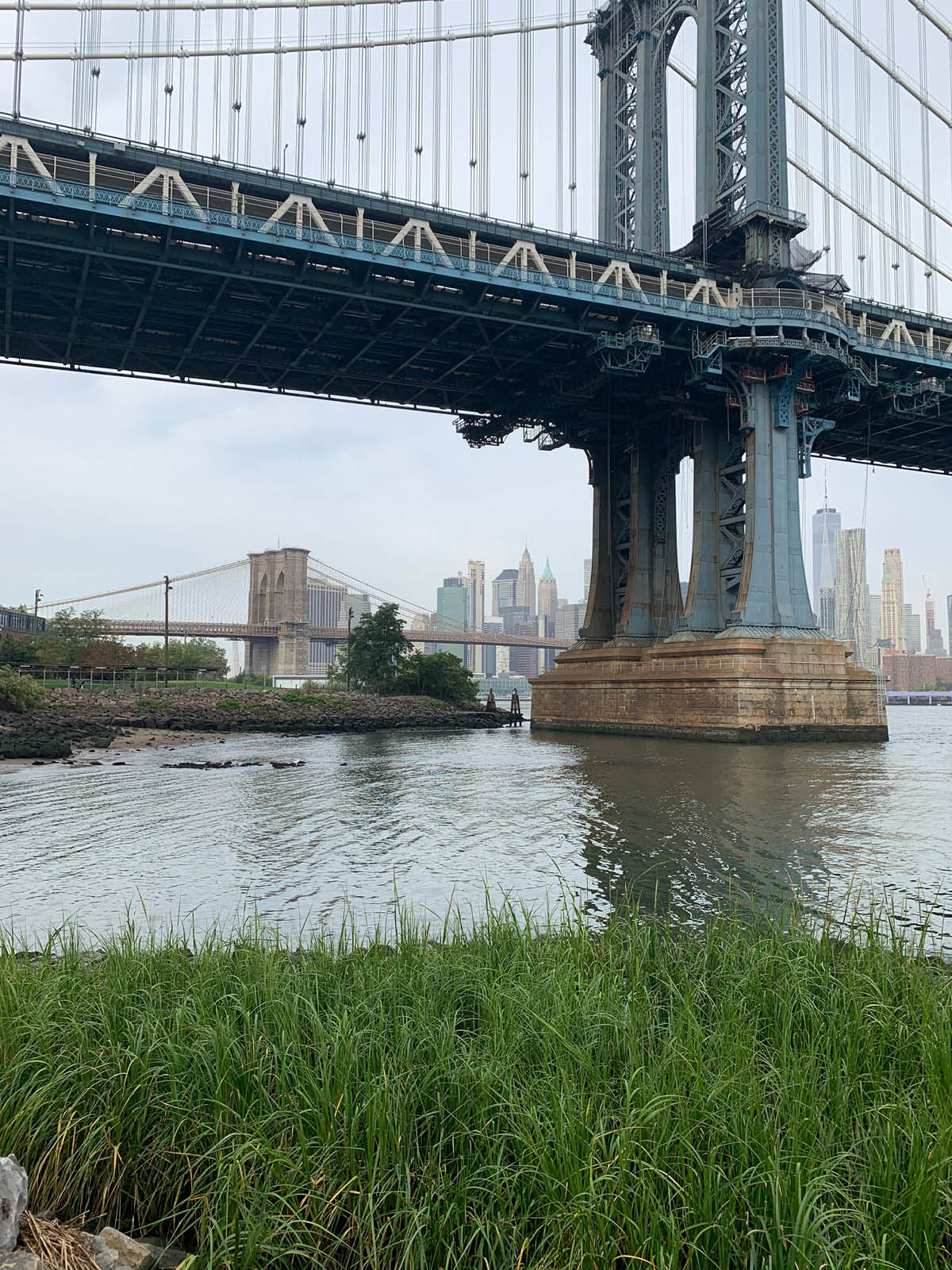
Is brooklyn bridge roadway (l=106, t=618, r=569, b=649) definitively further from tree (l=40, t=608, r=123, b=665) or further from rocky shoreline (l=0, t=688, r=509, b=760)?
rocky shoreline (l=0, t=688, r=509, b=760)

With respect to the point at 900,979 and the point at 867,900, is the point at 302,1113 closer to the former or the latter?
the point at 900,979

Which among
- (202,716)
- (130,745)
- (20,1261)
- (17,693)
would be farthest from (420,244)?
(20,1261)

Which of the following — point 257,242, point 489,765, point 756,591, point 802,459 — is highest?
point 257,242

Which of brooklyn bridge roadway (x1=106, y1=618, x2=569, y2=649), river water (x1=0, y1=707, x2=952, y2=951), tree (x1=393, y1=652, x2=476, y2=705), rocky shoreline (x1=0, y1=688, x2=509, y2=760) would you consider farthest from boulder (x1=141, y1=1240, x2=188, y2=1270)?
brooklyn bridge roadway (x1=106, y1=618, x2=569, y2=649)

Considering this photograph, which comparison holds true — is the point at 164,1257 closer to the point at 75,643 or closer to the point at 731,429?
the point at 731,429

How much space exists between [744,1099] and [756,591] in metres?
42.6

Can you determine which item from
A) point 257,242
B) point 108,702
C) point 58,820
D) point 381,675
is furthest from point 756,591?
point 381,675

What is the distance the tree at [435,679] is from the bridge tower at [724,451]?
27.0m

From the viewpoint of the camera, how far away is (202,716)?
57.2 m

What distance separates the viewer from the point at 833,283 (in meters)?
48.0

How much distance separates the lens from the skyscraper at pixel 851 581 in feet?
299

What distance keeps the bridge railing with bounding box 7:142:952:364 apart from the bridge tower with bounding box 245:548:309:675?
10033 centimetres

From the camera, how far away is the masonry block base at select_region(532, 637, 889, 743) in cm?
4200

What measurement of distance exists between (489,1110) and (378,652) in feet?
263
